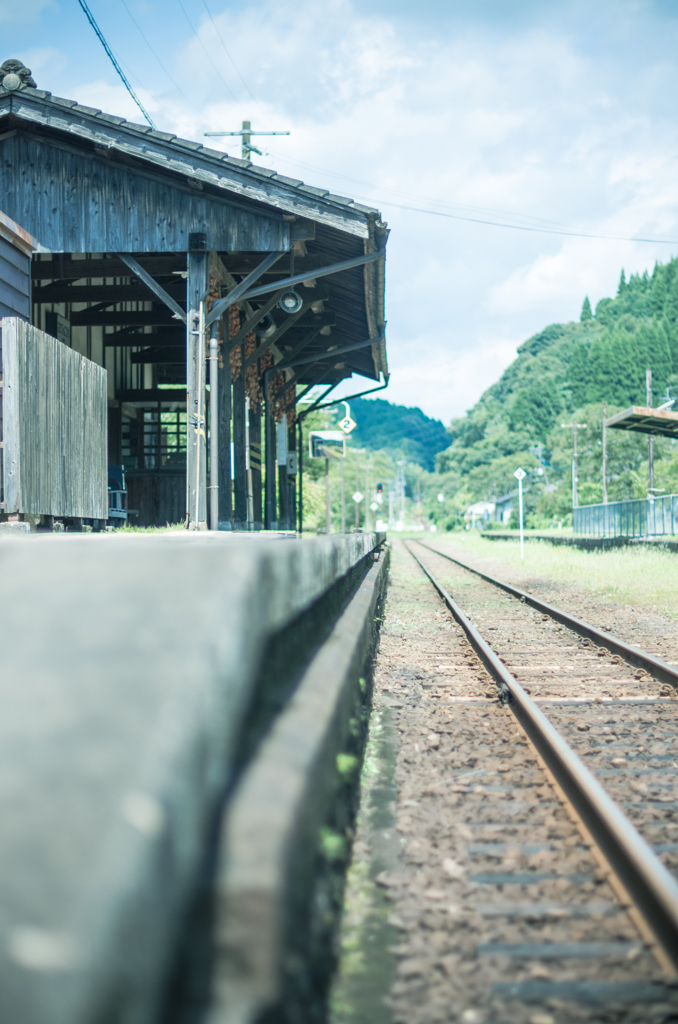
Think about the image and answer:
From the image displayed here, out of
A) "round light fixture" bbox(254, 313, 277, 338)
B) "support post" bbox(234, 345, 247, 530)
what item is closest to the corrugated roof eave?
"support post" bbox(234, 345, 247, 530)

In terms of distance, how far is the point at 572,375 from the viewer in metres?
115

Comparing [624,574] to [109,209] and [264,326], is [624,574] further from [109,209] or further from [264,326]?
[109,209]

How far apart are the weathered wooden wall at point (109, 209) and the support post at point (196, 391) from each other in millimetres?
472

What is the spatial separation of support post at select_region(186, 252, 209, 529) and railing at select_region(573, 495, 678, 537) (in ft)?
54.0

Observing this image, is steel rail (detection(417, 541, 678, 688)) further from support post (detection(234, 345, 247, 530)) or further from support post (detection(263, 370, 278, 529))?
support post (detection(263, 370, 278, 529))

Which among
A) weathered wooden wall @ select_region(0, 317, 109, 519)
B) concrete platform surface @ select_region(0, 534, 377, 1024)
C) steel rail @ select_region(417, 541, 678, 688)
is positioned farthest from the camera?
weathered wooden wall @ select_region(0, 317, 109, 519)

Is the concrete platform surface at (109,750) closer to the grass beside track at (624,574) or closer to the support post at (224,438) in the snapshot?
the grass beside track at (624,574)

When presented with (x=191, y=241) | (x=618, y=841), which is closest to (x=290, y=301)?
(x=191, y=241)

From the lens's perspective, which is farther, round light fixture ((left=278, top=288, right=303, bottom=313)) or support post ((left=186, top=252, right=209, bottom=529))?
round light fixture ((left=278, top=288, right=303, bottom=313))

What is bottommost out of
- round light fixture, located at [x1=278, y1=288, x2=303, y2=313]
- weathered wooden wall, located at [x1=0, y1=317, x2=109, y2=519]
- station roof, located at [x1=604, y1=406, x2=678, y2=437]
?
weathered wooden wall, located at [x1=0, y1=317, x2=109, y2=519]

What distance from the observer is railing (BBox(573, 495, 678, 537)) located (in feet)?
80.6

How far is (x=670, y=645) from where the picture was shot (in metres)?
8.77

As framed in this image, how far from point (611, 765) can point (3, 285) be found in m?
8.80

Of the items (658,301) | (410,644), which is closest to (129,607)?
(410,644)
